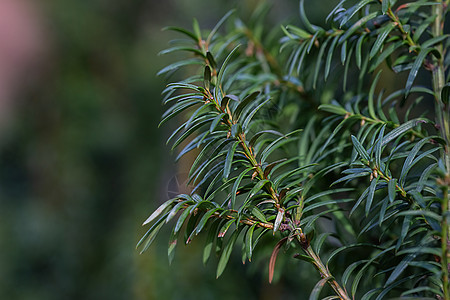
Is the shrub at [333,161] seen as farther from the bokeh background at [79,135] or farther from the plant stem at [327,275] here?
the bokeh background at [79,135]

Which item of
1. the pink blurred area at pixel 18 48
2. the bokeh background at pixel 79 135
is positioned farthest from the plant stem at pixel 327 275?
the pink blurred area at pixel 18 48

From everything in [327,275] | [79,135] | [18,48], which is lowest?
[327,275]

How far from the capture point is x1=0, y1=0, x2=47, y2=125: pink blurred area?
1.20 metres

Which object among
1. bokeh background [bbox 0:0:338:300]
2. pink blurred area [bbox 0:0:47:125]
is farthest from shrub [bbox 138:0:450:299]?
pink blurred area [bbox 0:0:47:125]

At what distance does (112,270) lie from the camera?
78cm

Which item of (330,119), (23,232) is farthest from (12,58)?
(330,119)

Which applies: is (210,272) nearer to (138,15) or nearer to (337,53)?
(337,53)

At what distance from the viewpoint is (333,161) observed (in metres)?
0.35

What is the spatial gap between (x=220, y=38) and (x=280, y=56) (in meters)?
0.08

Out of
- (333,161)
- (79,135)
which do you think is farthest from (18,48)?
(333,161)

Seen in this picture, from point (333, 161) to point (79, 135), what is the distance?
2.78 feet

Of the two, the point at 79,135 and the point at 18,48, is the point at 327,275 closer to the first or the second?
the point at 79,135

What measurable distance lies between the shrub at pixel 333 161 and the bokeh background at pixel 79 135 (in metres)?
0.46

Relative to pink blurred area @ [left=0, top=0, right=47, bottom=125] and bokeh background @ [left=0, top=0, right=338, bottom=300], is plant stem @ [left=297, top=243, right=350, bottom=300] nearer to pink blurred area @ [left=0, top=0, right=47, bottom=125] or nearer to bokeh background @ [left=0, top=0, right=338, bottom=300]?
bokeh background @ [left=0, top=0, right=338, bottom=300]
